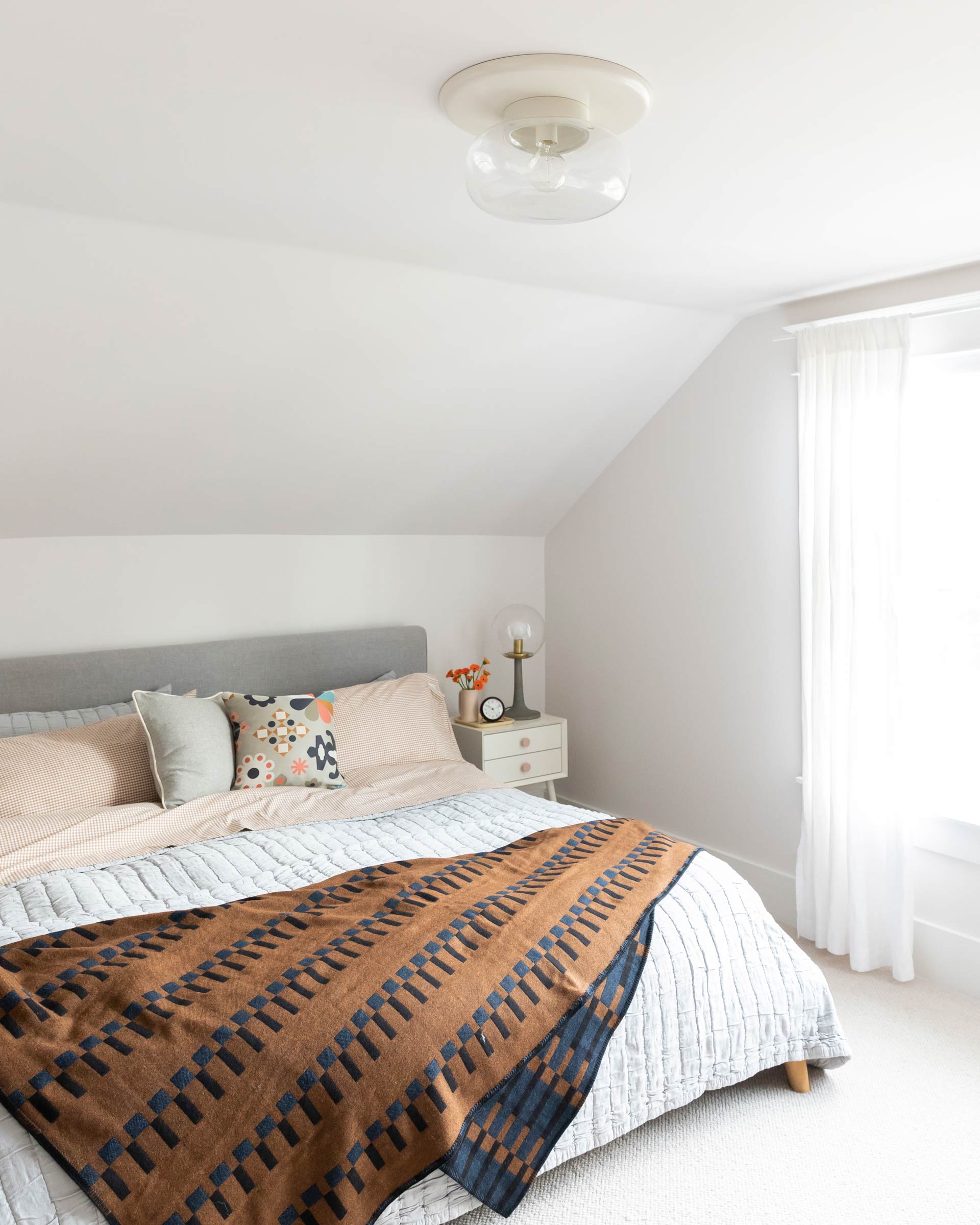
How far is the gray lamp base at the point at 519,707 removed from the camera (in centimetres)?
427

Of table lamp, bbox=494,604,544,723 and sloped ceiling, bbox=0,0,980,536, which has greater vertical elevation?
sloped ceiling, bbox=0,0,980,536

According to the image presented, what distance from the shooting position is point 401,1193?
173 centimetres

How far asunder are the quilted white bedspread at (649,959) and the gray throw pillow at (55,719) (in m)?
0.76

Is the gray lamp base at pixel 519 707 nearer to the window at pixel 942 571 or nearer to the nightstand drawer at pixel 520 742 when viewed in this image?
the nightstand drawer at pixel 520 742

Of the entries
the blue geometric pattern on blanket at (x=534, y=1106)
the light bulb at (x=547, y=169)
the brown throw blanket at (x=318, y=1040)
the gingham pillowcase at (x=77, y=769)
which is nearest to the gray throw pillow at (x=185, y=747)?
the gingham pillowcase at (x=77, y=769)

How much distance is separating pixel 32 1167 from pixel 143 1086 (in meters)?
0.19

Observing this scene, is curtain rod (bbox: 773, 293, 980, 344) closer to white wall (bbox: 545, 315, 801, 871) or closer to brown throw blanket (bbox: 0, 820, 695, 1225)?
white wall (bbox: 545, 315, 801, 871)

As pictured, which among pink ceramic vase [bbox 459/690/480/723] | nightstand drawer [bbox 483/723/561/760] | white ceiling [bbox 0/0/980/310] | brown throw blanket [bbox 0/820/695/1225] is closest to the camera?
white ceiling [bbox 0/0/980/310]

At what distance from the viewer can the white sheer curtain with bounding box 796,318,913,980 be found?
3.12m

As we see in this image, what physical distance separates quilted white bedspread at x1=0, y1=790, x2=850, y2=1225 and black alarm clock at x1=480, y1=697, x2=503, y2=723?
132cm

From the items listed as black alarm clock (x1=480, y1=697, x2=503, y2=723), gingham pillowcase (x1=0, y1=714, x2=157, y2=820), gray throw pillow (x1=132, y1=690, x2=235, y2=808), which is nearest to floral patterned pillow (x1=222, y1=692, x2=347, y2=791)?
gray throw pillow (x1=132, y1=690, x2=235, y2=808)

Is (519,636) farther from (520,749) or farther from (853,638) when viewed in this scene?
(853,638)

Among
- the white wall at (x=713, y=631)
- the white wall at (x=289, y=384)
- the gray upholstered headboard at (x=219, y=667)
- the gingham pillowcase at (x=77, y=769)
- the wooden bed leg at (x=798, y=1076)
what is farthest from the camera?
the white wall at (x=713, y=631)

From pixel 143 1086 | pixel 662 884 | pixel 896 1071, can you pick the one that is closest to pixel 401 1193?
pixel 143 1086
